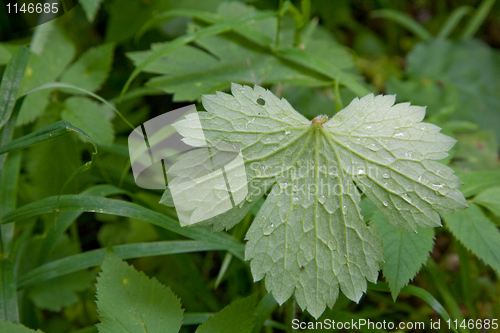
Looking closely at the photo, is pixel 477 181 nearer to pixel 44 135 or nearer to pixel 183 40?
pixel 183 40

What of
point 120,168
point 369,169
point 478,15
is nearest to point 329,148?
point 369,169

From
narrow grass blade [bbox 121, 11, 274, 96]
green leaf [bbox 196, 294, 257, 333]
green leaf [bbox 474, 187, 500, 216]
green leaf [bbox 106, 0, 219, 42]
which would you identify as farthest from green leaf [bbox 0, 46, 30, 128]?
green leaf [bbox 474, 187, 500, 216]

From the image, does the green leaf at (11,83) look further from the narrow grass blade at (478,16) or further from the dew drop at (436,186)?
the narrow grass blade at (478,16)

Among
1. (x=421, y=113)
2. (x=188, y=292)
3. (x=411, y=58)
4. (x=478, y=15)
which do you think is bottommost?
(x=188, y=292)

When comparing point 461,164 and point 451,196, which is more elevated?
point 451,196

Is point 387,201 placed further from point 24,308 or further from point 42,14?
point 42,14

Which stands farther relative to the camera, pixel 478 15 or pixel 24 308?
pixel 478 15

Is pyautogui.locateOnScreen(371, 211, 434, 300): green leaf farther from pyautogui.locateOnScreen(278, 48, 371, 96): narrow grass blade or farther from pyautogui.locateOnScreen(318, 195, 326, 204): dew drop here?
pyautogui.locateOnScreen(278, 48, 371, 96): narrow grass blade

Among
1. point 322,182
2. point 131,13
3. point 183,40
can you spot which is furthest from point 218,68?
point 322,182
